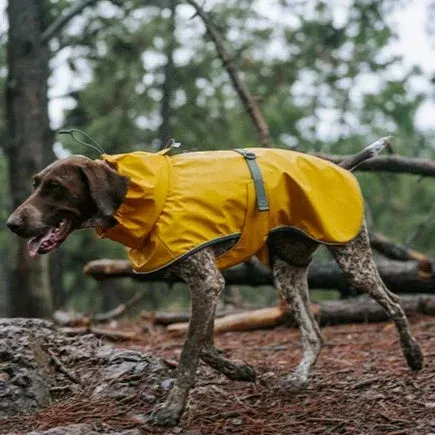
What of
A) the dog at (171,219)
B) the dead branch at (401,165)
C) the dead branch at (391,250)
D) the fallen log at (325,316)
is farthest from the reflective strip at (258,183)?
the dead branch at (391,250)

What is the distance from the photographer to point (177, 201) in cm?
441

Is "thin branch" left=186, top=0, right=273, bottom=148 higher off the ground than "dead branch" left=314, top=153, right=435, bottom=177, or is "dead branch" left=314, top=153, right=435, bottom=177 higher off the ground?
"thin branch" left=186, top=0, right=273, bottom=148

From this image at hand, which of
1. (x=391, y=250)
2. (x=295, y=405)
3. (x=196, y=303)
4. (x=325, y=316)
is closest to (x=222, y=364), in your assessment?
(x=295, y=405)

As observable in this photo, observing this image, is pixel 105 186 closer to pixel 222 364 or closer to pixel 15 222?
pixel 15 222

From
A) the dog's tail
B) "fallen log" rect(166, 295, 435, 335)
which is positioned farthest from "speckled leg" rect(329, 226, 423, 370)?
"fallen log" rect(166, 295, 435, 335)

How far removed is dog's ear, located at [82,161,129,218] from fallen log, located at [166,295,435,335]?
411 centimetres

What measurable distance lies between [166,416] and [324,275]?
4782mm

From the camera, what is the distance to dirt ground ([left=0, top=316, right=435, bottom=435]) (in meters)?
4.21

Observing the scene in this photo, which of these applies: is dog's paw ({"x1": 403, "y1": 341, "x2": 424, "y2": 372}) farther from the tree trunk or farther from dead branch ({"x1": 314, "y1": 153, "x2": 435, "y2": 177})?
the tree trunk

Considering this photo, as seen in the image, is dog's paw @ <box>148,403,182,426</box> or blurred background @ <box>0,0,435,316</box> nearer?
dog's paw @ <box>148,403,182,426</box>

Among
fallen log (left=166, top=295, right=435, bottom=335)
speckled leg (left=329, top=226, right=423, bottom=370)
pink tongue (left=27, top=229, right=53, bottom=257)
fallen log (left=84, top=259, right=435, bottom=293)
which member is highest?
pink tongue (left=27, top=229, right=53, bottom=257)

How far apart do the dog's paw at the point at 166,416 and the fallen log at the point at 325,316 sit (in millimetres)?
3974

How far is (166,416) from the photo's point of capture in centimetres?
417

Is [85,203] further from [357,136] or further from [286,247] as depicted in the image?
[357,136]
